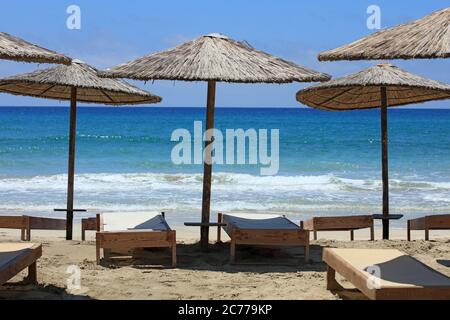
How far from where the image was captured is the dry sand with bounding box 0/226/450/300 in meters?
5.51

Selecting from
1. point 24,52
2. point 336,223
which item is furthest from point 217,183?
point 24,52

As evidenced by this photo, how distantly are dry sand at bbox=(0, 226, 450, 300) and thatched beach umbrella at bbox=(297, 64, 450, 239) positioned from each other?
1567 millimetres

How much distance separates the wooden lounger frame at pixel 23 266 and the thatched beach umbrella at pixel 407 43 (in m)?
2.69

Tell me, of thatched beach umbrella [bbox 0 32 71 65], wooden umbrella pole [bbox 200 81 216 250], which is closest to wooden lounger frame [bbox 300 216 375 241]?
wooden umbrella pole [bbox 200 81 216 250]

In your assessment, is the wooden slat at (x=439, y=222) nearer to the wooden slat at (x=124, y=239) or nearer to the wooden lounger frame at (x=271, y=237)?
the wooden lounger frame at (x=271, y=237)

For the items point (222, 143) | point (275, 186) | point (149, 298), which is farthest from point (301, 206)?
point (222, 143)

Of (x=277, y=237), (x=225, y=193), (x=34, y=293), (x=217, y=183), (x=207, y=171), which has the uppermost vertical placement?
(x=207, y=171)

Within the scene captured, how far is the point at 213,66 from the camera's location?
6.80 m

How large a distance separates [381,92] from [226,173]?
12.6m

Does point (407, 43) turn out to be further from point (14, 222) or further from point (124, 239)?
point (14, 222)

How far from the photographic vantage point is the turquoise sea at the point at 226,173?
48.2ft

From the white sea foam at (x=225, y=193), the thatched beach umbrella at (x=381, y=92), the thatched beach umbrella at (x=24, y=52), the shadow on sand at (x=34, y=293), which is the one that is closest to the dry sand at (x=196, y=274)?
the shadow on sand at (x=34, y=293)

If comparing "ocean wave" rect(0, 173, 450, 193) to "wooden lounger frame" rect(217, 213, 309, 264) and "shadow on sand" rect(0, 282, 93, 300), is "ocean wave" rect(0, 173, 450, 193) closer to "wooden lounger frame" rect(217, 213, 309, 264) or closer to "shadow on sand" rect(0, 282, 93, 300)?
"wooden lounger frame" rect(217, 213, 309, 264)

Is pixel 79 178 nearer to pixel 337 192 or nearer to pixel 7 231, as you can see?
pixel 337 192
